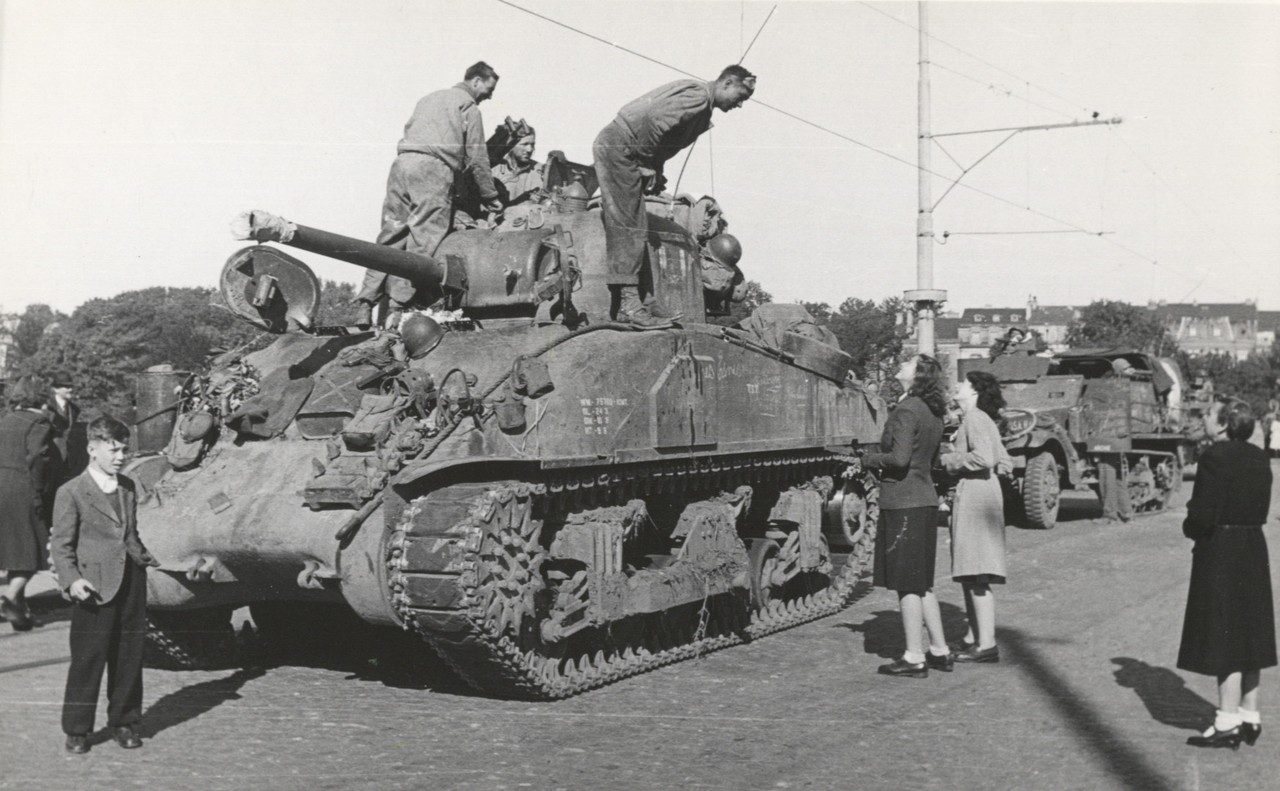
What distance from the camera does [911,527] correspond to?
29.2 feet

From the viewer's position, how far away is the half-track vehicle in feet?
63.7

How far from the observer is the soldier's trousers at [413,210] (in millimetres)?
10188

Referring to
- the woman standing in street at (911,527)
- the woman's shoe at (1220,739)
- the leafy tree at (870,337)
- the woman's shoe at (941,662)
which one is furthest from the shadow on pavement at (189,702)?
the leafy tree at (870,337)

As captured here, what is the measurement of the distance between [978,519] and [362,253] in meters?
4.77

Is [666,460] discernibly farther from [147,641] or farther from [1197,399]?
[1197,399]

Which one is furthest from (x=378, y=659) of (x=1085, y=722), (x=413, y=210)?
(x=1085, y=722)

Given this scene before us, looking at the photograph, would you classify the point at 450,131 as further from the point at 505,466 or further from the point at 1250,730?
the point at 1250,730

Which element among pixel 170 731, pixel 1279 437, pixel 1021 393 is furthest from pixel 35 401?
pixel 1279 437

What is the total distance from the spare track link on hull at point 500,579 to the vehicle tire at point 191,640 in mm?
2344

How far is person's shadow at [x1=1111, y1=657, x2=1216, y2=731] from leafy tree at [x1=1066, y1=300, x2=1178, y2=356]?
5568cm

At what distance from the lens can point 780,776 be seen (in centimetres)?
641

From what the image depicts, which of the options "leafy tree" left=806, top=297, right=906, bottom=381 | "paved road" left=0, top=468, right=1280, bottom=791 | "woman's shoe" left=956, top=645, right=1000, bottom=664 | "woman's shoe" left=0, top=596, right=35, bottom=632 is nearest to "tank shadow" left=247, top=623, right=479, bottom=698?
"paved road" left=0, top=468, right=1280, bottom=791

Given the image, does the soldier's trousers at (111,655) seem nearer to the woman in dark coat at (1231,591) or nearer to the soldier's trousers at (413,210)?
the soldier's trousers at (413,210)

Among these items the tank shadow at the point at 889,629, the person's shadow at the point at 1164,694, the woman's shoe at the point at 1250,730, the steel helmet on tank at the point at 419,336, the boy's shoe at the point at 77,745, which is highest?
the steel helmet on tank at the point at 419,336
